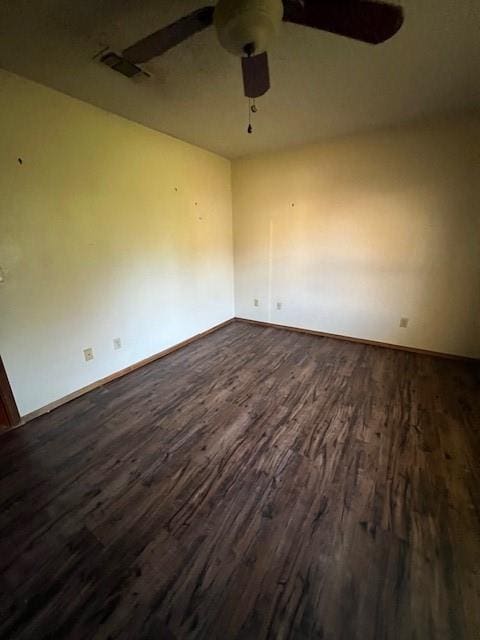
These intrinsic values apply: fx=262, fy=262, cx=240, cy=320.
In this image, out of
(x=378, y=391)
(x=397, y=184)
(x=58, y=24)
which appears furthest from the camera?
(x=397, y=184)

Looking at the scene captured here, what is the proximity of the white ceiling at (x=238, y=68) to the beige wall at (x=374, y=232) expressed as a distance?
0.39 meters


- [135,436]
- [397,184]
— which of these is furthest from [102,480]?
[397,184]

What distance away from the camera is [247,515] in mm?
1320

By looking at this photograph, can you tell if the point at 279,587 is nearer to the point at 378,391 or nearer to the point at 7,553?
the point at 7,553

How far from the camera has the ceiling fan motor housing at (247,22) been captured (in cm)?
97

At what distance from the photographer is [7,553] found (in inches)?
46.4

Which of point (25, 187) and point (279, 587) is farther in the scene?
point (25, 187)

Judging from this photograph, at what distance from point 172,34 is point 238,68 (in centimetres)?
60

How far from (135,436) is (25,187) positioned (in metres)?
1.93

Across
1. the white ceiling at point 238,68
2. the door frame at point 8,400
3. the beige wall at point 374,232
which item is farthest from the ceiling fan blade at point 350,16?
the door frame at point 8,400

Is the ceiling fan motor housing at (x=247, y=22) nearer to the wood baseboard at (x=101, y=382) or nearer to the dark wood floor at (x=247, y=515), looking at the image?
the dark wood floor at (x=247, y=515)

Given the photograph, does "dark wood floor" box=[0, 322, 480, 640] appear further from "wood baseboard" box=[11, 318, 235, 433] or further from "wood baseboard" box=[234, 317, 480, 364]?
"wood baseboard" box=[234, 317, 480, 364]

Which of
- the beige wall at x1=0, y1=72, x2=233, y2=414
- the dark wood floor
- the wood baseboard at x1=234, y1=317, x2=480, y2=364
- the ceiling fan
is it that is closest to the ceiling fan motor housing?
the ceiling fan

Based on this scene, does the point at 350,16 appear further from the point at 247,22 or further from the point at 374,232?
the point at 374,232
